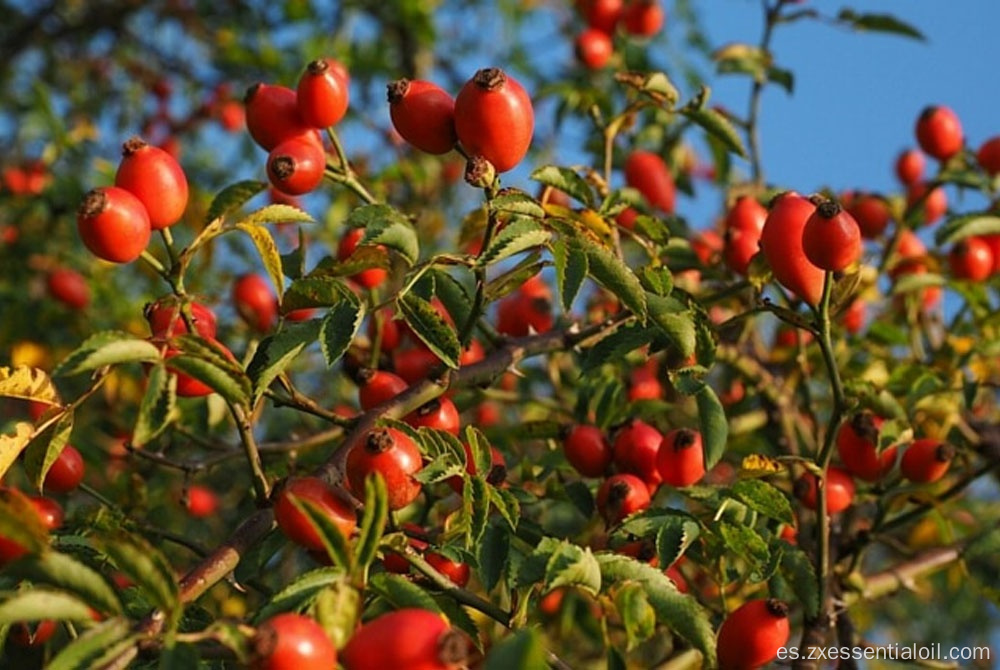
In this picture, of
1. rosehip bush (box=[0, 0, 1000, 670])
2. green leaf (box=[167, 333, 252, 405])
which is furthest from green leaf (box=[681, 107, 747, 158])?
green leaf (box=[167, 333, 252, 405])

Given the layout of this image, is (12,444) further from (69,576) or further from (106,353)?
(69,576)

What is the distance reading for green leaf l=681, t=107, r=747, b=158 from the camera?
2.49m

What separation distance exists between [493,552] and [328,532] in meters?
0.47

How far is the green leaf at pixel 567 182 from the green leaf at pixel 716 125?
491 mm

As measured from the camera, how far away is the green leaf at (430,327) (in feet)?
5.61

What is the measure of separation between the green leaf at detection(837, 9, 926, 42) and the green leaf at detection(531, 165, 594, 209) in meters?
1.65

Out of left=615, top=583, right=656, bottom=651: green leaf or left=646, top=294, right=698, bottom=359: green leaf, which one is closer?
left=615, top=583, right=656, bottom=651: green leaf

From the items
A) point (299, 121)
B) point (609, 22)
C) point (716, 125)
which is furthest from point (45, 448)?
point (609, 22)

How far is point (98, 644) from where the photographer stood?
47.2 inches

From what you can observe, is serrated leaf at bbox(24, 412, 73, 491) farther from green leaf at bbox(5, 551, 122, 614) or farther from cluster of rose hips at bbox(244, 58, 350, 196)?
cluster of rose hips at bbox(244, 58, 350, 196)

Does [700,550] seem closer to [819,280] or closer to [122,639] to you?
[819,280]

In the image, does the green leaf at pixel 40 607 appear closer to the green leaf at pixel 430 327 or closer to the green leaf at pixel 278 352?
the green leaf at pixel 278 352

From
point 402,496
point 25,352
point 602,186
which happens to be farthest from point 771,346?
point 25,352

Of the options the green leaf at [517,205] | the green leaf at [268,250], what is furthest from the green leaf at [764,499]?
the green leaf at [268,250]
